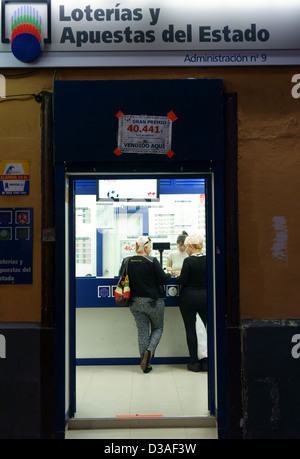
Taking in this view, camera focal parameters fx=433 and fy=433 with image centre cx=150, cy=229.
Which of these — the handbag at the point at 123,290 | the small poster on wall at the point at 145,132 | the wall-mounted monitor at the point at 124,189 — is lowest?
the handbag at the point at 123,290

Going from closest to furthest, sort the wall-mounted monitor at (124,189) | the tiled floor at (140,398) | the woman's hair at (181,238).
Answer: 1. the tiled floor at (140,398)
2. the wall-mounted monitor at (124,189)
3. the woman's hair at (181,238)

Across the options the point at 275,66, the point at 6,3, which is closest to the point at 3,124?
the point at 6,3

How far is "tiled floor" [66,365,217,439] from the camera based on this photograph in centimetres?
368

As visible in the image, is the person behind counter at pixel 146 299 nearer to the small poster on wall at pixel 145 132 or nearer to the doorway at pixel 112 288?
the doorway at pixel 112 288

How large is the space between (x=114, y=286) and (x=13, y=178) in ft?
8.14

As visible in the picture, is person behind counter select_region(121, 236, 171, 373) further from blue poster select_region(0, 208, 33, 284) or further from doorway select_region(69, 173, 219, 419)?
blue poster select_region(0, 208, 33, 284)

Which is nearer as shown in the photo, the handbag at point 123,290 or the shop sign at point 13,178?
the shop sign at point 13,178

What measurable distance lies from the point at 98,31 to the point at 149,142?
985 millimetres

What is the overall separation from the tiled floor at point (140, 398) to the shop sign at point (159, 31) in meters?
3.05

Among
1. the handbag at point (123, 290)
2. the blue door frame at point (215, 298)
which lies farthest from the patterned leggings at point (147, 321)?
the blue door frame at point (215, 298)

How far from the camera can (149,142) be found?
349 centimetres

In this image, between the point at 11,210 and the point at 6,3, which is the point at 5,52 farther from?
the point at 11,210

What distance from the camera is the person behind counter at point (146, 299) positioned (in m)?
5.20

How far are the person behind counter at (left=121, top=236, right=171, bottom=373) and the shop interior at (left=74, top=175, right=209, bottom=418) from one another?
12.8 inches
